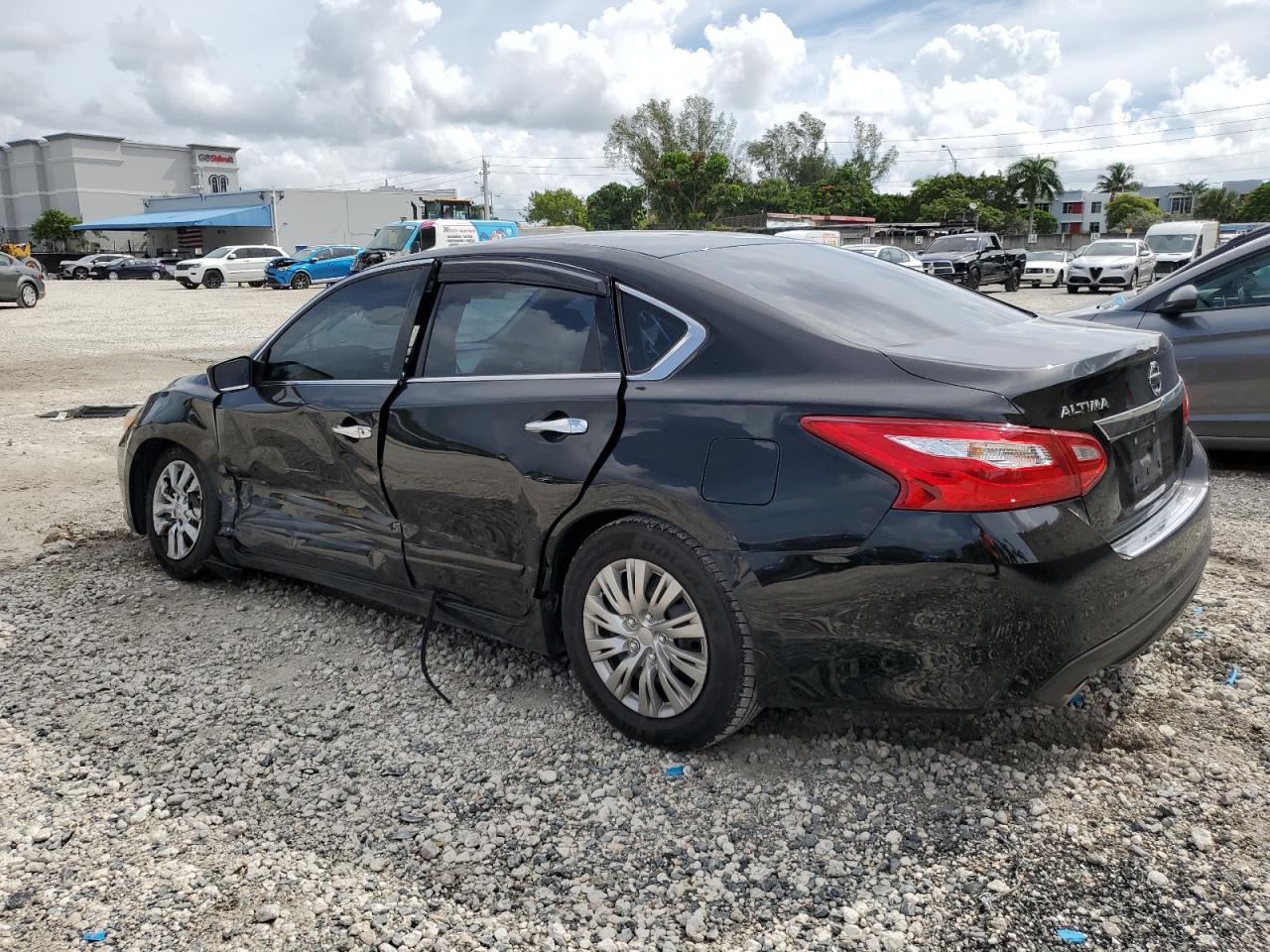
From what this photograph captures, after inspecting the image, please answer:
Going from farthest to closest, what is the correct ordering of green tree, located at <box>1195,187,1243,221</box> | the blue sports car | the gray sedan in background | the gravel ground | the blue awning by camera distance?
green tree, located at <box>1195,187,1243,221</box>, the blue awning, the blue sports car, the gray sedan in background, the gravel ground

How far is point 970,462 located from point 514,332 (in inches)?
65.8

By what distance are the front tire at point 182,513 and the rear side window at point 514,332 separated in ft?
5.24

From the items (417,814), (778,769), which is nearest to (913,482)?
(778,769)

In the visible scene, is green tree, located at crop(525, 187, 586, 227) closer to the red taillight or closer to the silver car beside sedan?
the silver car beside sedan

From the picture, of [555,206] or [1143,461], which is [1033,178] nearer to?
[555,206]

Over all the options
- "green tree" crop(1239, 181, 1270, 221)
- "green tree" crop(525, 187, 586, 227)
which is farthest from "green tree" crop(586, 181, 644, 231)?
"green tree" crop(1239, 181, 1270, 221)

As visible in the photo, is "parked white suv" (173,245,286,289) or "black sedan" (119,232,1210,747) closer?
"black sedan" (119,232,1210,747)

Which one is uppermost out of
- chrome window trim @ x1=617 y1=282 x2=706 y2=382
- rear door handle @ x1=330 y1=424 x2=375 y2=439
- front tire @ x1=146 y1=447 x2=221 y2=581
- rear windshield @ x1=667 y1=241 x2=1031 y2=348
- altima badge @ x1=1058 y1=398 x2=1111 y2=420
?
rear windshield @ x1=667 y1=241 x2=1031 y2=348

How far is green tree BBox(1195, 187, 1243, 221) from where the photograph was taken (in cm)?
10062

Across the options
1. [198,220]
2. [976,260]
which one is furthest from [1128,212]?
[198,220]

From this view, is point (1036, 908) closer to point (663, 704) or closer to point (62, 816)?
point (663, 704)

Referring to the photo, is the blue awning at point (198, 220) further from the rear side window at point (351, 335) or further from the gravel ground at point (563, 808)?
the gravel ground at point (563, 808)

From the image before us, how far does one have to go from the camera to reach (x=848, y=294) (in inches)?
137

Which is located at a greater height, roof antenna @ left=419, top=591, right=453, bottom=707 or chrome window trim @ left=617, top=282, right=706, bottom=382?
chrome window trim @ left=617, top=282, right=706, bottom=382
